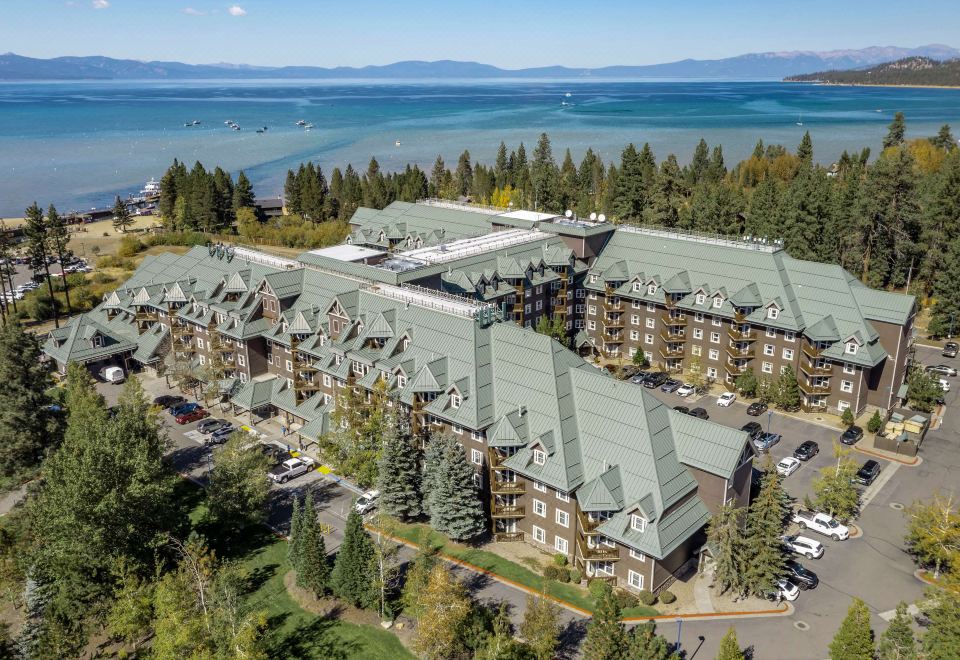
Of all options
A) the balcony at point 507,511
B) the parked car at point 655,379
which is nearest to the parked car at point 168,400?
the balcony at point 507,511

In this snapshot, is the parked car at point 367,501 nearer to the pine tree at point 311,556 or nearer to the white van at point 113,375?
the pine tree at point 311,556

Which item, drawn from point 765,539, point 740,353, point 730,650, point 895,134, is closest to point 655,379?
point 740,353

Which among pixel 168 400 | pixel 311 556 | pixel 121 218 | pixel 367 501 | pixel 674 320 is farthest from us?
pixel 121 218

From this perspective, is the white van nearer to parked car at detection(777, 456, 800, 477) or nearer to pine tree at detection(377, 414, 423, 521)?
pine tree at detection(377, 414, 423, 521)

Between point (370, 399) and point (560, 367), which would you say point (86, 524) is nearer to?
point (370, 399)

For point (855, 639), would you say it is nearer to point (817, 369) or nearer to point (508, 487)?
point (508, 487)

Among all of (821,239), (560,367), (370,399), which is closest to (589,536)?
(560,367)

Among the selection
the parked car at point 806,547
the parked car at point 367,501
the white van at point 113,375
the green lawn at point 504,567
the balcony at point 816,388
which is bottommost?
the green lawn at point 504,567
